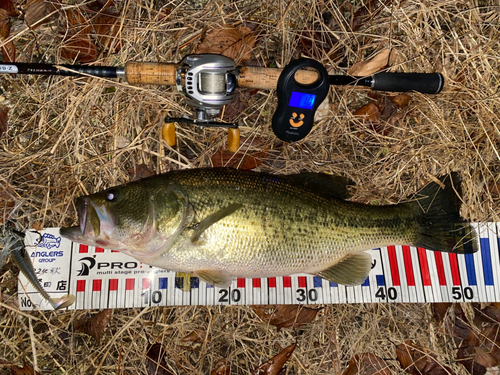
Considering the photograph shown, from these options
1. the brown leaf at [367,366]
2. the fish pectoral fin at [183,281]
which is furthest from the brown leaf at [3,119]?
the brown leaf at [367,366]


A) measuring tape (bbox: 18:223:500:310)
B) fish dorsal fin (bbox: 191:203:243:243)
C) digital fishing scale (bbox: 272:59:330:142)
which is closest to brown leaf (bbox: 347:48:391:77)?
digital fishing scale (bbox: 272:59:330:142)

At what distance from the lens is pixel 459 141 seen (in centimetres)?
316

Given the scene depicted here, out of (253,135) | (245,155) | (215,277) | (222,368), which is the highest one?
(253,135)

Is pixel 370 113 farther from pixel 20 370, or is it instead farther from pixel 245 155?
pixel 20 370

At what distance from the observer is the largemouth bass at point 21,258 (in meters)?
2.85

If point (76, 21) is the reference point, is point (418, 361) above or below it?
below

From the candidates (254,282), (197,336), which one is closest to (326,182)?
(254,282)

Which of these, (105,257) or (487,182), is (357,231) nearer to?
(487,182)

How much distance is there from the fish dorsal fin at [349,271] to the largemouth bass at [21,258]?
2.19m

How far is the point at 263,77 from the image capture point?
2.71 meters

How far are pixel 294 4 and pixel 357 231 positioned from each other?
213cm

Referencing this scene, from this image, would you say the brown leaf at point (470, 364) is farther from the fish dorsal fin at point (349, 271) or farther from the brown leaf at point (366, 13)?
the brown leaf at point (366, 13)

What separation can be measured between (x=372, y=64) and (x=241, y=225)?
6.45 ft

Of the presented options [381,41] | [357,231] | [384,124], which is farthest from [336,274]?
[381,41]
